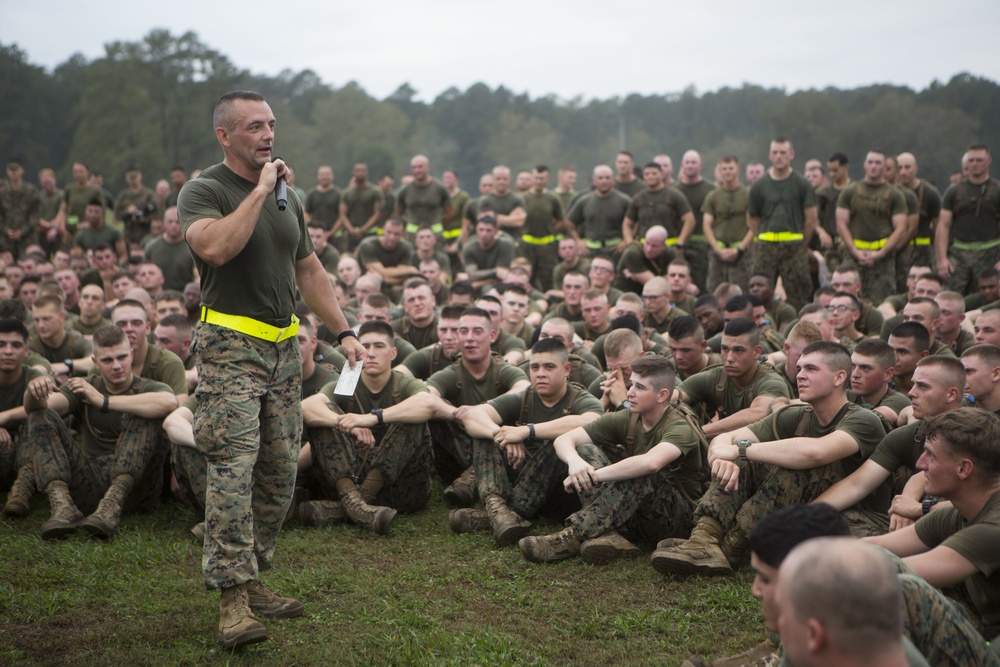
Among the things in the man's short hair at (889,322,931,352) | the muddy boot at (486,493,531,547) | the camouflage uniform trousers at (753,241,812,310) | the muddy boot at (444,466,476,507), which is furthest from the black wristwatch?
the camouflage uniform trousers at (753,241,812,310)

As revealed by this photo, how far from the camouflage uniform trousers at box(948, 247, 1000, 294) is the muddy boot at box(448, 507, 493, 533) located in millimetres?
8728

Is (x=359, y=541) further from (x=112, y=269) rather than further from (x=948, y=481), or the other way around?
(x=112, y=269)

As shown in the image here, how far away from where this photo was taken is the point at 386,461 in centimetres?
670

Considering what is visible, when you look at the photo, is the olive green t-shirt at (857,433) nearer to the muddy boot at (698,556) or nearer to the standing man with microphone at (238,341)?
the muddy boot at (698,556)

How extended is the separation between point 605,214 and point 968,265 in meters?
4.98

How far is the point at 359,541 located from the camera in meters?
6.23

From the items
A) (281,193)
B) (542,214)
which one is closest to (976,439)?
(281,193)

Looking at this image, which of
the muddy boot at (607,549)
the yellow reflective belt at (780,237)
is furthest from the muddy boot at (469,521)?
the yellow reflective belt at (780,237)

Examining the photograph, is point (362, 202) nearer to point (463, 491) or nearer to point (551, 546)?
point (463, 491)

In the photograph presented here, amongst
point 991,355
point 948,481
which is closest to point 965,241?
point 991,355

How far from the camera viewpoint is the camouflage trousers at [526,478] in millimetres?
6223

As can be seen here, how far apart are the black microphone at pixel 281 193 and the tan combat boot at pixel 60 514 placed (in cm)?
319

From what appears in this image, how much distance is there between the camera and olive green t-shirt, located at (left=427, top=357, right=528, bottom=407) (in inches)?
290

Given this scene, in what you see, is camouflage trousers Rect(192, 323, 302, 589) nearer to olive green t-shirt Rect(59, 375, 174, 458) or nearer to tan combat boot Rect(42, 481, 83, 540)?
tan combat boot Rect(42, 481, 83, 540)
